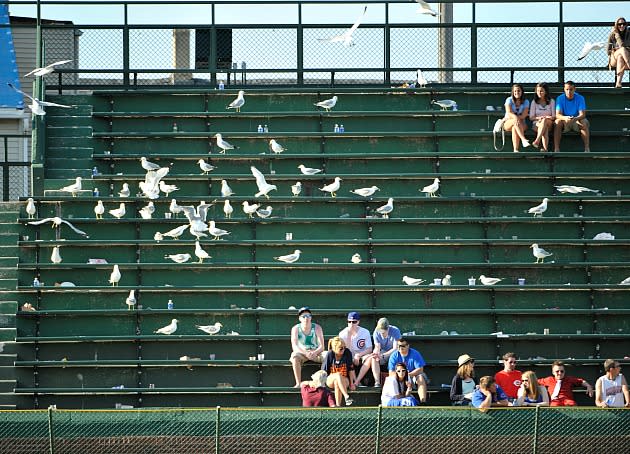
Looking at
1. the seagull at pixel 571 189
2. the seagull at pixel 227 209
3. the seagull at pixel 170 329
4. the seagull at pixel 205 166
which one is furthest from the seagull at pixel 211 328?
the seagull at pixel 571 189

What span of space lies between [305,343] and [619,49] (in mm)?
7133

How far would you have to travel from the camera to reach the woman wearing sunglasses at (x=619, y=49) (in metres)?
21.3

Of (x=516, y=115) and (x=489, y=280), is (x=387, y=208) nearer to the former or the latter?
(x=489, y=280)

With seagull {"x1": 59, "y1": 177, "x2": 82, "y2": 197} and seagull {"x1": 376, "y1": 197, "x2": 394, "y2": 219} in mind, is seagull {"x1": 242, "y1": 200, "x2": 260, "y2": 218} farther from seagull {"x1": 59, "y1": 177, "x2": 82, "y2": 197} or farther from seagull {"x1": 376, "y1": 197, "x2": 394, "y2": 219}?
seagull {"x1": 59, "y1": 177, "x2": 82, "y2": 197}

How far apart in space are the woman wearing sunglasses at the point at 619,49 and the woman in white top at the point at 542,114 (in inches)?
64.6

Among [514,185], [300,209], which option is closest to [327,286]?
[300,209]

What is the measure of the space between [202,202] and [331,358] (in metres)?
3.23

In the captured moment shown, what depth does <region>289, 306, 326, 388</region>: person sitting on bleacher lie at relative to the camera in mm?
17641

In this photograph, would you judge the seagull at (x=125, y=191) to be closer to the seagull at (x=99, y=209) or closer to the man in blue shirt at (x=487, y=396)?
the seagull at (x=99, y=209)

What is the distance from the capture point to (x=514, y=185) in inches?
797

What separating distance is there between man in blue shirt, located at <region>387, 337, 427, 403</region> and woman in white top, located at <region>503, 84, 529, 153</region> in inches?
168

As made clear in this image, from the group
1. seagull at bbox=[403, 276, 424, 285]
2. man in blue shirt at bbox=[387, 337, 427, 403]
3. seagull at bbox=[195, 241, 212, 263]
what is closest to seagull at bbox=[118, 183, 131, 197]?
seagull at bbox=[195, 241, 212, 263]

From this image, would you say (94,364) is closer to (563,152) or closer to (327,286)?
(327,286)

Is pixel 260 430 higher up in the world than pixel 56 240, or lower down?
lower down
